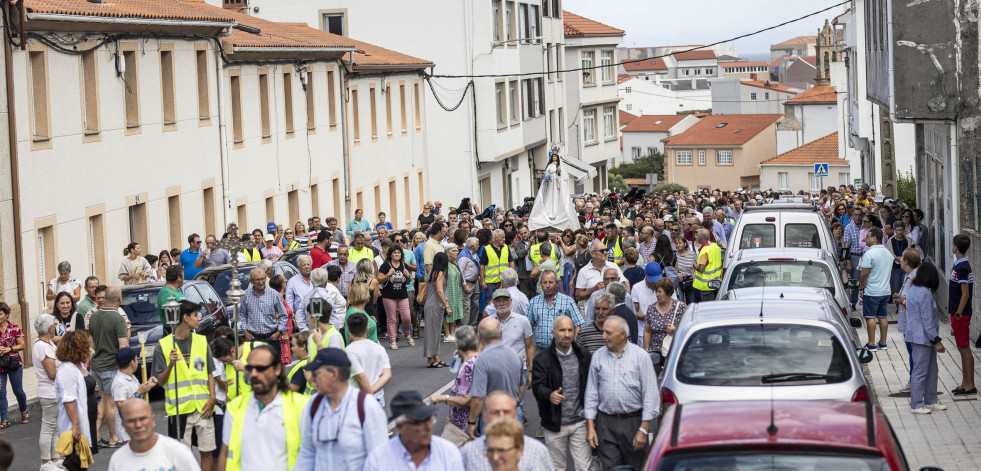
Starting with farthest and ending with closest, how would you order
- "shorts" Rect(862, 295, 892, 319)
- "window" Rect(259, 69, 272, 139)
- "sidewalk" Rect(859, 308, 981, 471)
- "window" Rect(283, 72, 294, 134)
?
"window" Rect(283, 72, 294, 134) → "window" Rect(259, 69, 272, 139) → "shorts" Rect(862, 295, 892, 319) → "sidewalk" Rect(859, 308, 981, 471)

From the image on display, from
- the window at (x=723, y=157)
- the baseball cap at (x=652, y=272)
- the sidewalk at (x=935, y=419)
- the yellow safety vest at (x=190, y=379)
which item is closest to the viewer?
the yellow safety vest at (x=190, y=379)

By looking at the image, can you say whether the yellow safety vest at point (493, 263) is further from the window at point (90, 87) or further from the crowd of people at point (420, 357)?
the window at point (90, 87)

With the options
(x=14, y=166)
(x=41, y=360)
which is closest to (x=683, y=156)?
(x=14, y=166)

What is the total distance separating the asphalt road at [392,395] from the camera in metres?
14.0

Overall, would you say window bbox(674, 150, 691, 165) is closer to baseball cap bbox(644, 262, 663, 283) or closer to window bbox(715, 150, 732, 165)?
window bbox(715, 150, 732, 165)

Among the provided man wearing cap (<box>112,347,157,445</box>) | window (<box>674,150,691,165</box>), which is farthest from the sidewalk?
window (<box>674,150,691,165</box>)

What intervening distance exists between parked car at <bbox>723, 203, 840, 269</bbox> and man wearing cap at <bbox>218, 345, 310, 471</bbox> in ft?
42.2

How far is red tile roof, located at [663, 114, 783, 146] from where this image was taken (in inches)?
4547

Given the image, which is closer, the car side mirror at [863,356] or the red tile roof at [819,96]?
the car side mirror at [863,356]

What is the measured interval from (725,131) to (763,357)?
360 feet

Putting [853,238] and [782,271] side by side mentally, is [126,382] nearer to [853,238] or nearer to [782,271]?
[782,271]

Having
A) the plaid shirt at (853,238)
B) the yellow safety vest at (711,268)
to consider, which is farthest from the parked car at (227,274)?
the plaid shirt at (853,238)

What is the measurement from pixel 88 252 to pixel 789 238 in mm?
11690

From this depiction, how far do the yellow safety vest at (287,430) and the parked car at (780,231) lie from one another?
12.8 m
